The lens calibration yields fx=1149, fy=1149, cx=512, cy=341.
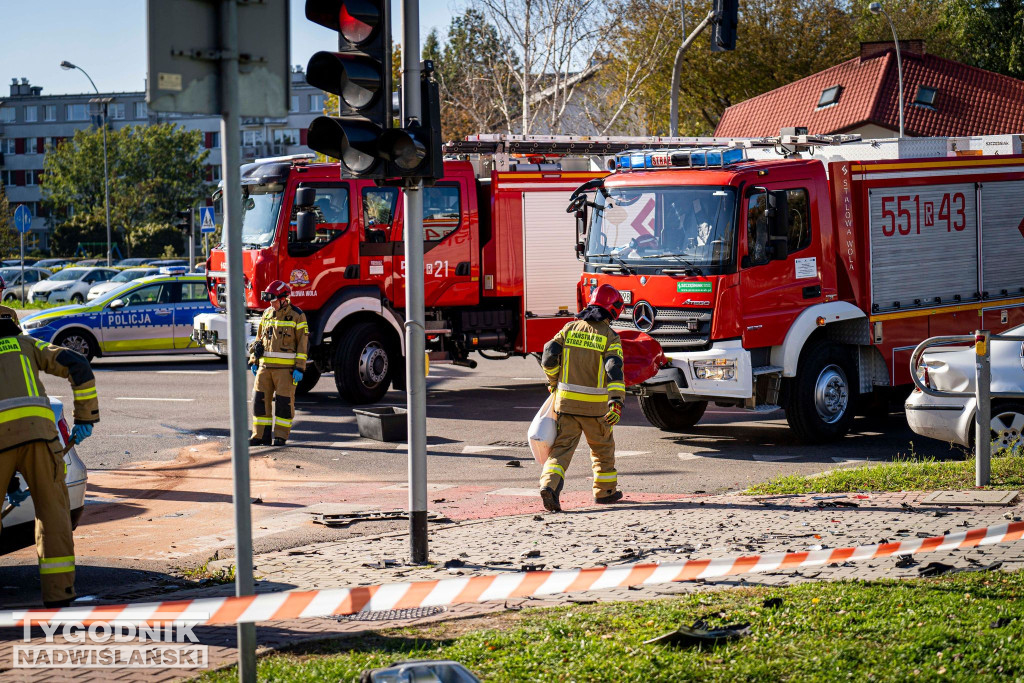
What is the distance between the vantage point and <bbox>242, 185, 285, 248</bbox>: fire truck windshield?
15.3 metres

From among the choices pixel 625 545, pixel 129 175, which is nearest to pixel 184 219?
pixel 625 545

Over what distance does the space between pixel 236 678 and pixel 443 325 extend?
11.4 meters

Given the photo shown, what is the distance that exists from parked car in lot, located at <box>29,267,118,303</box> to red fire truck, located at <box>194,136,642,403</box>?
917 inches

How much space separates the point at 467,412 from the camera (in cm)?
1515

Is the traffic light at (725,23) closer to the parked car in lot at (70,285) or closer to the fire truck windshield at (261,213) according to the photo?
the fire truck windshield at (261,213)

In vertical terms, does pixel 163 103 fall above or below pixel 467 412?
above

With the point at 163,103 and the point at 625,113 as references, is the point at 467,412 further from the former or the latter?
the point at 625,113

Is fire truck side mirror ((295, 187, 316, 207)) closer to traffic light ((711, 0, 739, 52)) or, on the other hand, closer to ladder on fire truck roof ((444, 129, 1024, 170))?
ladder on fire truck roof ((444, 129, 1024, 170))

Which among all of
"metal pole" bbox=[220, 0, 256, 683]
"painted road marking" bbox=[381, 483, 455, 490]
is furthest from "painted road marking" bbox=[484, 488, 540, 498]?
"metal pole" bbox=[220, 0, 256, 683]

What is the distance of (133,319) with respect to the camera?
2056cm

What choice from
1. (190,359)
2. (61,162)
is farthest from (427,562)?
(61,162)

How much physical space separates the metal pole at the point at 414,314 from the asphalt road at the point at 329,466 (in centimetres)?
→ 141

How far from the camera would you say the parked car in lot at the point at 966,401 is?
32.7 feet

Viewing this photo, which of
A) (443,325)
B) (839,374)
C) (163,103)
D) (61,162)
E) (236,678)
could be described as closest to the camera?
(163,103)
